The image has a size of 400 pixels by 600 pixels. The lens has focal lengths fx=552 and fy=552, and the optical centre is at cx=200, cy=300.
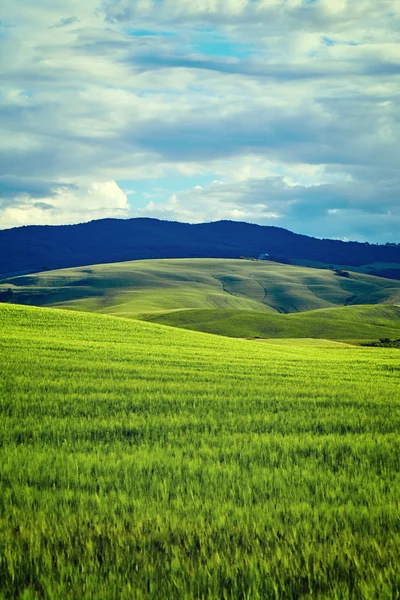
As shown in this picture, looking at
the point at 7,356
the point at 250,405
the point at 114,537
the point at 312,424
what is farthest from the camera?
the point at 7,356

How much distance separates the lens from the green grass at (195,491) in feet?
19.9

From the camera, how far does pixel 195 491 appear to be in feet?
27.2

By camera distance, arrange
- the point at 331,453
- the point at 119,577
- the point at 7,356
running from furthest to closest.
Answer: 1. the point at 7,356
2. the point at 331,453
3. the point at 119,577

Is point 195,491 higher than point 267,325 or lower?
higher

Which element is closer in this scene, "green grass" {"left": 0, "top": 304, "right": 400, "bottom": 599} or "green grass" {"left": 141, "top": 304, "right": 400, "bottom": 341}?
"green grass" {"left": 0, "top": 304, "right": 400, "bottom": 599}

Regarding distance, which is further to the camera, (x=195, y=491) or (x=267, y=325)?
(x=267, y=325)

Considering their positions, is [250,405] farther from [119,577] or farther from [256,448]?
[119,577]

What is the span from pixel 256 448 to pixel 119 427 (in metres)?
3.21

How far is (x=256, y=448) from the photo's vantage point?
10.6m

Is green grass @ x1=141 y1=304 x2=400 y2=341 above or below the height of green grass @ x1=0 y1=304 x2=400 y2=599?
below

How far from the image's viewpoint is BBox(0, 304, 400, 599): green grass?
239 inches


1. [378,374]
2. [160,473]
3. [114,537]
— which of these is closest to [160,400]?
[160,473]

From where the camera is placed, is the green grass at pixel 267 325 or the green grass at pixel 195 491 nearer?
the green grass at pixel 195 491

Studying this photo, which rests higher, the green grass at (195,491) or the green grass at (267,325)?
the green grass at (195,491)
